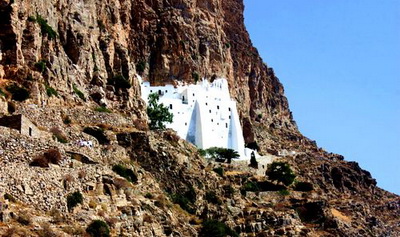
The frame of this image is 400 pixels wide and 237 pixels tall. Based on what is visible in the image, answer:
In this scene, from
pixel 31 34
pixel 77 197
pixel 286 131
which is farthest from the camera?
pixel 286 131

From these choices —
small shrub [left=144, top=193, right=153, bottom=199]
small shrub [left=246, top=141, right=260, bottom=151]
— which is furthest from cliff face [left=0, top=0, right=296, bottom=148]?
small shrub [left=144, top=193, right=153, bottom=199]

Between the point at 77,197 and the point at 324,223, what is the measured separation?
26884 mm

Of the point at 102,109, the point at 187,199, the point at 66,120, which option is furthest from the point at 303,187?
the point at 66,120

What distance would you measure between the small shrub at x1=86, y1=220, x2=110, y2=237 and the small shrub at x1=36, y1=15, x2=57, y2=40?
27.0 metres

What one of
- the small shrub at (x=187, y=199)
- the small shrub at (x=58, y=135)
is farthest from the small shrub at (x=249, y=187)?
the small shrub at (x=58, y=135)

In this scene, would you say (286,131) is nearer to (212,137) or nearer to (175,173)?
(212,137)

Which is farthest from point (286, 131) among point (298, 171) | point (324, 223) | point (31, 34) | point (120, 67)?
point (31, 34)

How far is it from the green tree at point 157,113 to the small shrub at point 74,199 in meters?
33.3

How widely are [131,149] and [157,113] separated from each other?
68.2ft

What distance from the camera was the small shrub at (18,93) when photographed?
40250mm

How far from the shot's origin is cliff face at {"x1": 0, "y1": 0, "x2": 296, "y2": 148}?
4606cm

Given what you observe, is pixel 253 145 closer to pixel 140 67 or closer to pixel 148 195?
pixel 140 67

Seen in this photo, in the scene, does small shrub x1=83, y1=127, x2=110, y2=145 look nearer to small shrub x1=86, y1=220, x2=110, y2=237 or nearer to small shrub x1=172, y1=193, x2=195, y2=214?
small shrub x1=172, y1=193, x2=195, y2=214

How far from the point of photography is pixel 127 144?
42.1 meters
